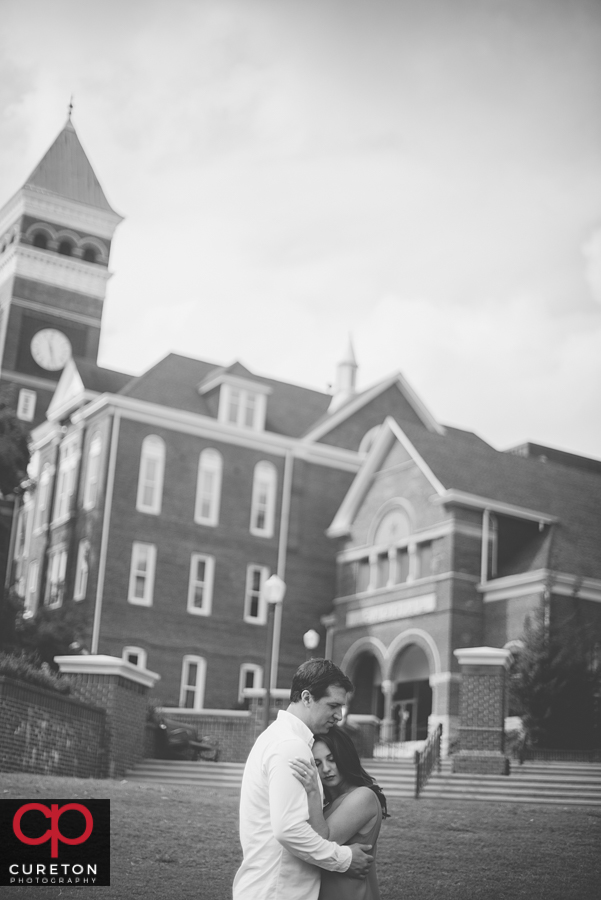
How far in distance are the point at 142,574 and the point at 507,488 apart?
11.2 metres

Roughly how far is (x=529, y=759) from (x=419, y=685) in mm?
11027

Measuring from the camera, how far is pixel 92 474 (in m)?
37.2

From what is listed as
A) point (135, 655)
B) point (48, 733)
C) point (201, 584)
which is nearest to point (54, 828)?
point (48, 733)

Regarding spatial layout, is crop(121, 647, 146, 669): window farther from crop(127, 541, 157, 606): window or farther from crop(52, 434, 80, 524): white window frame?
crop(52, 434, 80, 524): white window frame

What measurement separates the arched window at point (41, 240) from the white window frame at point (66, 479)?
47.0ft

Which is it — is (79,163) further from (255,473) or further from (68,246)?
(255,473)

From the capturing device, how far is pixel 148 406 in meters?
37.0

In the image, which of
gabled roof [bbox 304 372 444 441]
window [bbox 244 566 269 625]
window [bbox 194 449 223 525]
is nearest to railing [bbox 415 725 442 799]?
window [bbox 244 566 269 625]

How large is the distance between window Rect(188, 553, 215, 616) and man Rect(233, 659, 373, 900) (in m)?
31.8

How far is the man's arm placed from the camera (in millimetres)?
5027

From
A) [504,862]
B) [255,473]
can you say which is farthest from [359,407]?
[504,862]

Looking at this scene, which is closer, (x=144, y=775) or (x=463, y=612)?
(x=144, y=775)

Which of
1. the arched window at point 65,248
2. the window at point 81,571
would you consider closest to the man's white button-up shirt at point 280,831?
the window at point 81,571

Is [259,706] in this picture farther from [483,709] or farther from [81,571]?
[81,571]
